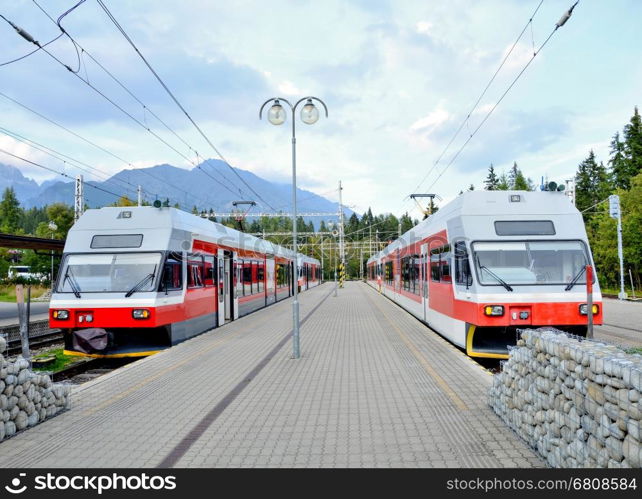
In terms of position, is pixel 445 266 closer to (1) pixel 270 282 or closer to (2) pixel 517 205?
(2) pixel 517 205

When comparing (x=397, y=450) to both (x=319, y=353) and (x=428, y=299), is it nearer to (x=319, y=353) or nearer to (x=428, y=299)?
(x=319, y=353)

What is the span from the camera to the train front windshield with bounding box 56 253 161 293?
35.6 ft

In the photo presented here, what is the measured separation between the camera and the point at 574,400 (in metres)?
4.18

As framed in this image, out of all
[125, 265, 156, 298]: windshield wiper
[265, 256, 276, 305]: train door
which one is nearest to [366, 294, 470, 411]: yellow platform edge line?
[125, 265, 156, 298]: windshield wiper

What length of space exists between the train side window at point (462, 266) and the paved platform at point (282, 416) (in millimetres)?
1496

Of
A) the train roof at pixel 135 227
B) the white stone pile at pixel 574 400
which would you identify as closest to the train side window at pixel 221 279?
the train roof at pixel 135 227

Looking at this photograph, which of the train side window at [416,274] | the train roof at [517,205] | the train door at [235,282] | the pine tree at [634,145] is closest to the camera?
the train roof at [517,205]

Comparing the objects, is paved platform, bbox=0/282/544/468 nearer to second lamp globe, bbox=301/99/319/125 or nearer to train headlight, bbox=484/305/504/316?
train headlight, bbox=484/305/504/316

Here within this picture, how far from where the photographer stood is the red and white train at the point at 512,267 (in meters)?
9.16

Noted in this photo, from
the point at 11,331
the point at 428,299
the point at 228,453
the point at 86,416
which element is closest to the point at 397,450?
the point at 228,453

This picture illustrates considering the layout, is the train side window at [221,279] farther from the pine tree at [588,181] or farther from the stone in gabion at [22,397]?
the pine tree at [588,181]

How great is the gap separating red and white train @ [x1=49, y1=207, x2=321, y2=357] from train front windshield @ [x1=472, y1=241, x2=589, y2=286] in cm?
667
